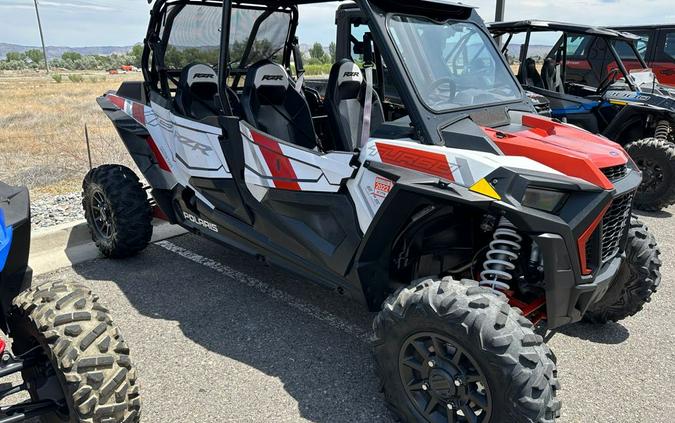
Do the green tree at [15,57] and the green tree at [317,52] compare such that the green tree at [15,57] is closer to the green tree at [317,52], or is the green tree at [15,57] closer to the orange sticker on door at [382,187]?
the green tree at [317,52]

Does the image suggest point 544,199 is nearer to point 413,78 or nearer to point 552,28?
point 413,78

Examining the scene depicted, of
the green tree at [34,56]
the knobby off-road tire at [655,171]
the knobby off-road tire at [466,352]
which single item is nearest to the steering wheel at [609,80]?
the knobby off-road tire at [655,171]

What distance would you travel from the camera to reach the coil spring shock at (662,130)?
689 centimetres

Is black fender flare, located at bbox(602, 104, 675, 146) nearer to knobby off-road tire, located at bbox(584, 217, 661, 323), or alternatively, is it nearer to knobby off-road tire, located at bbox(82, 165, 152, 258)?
knobby off-road tire, located at bbox(584, 217, 661, 323)

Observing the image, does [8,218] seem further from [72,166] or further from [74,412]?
[72,166]

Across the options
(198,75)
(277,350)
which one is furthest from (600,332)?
(198,75)

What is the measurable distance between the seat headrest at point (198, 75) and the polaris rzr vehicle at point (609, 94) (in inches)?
182

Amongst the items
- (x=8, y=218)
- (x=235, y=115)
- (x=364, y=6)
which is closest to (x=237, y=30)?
(x=235, y=115)

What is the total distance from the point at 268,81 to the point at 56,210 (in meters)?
3.30

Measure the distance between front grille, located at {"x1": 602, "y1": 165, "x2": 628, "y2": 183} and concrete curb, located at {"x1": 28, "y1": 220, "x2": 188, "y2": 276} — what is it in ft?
13.3

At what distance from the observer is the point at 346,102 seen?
375 centimetres

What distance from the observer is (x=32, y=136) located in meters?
11.5

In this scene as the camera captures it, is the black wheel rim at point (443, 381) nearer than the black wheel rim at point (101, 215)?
Yes

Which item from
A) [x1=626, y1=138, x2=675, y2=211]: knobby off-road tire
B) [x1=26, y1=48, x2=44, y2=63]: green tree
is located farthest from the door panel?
[x1=26, y1=48, x2=44, y2=63]: green tree
